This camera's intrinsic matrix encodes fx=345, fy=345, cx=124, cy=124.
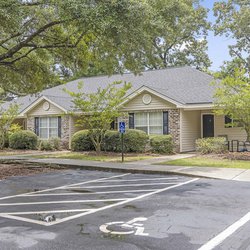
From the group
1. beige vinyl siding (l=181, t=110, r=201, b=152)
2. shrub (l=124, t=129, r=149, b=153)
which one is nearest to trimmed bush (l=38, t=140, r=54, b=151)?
shrub (l=124, t=129, r=149, b=153)

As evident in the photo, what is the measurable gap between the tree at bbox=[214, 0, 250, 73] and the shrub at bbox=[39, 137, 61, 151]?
1794 centimetres

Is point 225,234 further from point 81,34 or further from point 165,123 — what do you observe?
point 165,123

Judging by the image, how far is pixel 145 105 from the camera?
20.4 metres

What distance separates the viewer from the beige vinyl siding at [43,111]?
23875 millimetres

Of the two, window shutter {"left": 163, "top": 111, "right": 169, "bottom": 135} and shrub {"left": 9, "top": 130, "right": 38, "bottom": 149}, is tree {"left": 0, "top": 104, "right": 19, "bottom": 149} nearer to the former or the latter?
shrub {"left": 9, "top": 130, "right": 38, "bottom": 149}

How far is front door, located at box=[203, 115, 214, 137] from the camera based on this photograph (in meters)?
20.7

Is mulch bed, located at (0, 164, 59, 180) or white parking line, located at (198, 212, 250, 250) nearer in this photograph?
white parking line, located at (198, 212, 250, 250)

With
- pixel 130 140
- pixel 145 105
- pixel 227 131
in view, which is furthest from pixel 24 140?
pixel 227 131

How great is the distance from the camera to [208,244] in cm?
467

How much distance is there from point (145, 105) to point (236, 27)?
1714cm

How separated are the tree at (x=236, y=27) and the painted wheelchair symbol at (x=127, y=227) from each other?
94.2ft

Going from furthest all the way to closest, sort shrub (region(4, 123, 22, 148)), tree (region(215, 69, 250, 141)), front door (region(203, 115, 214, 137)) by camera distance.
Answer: shrub (region(4, 123, 22, 148)) → front door (region(203, 115, 214, 137)) → tree (region(215, 69, 250, 141))

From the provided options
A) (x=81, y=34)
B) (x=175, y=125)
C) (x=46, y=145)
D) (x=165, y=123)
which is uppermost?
(x=81, y=34)

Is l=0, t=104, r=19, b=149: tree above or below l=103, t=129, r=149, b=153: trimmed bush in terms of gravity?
above
